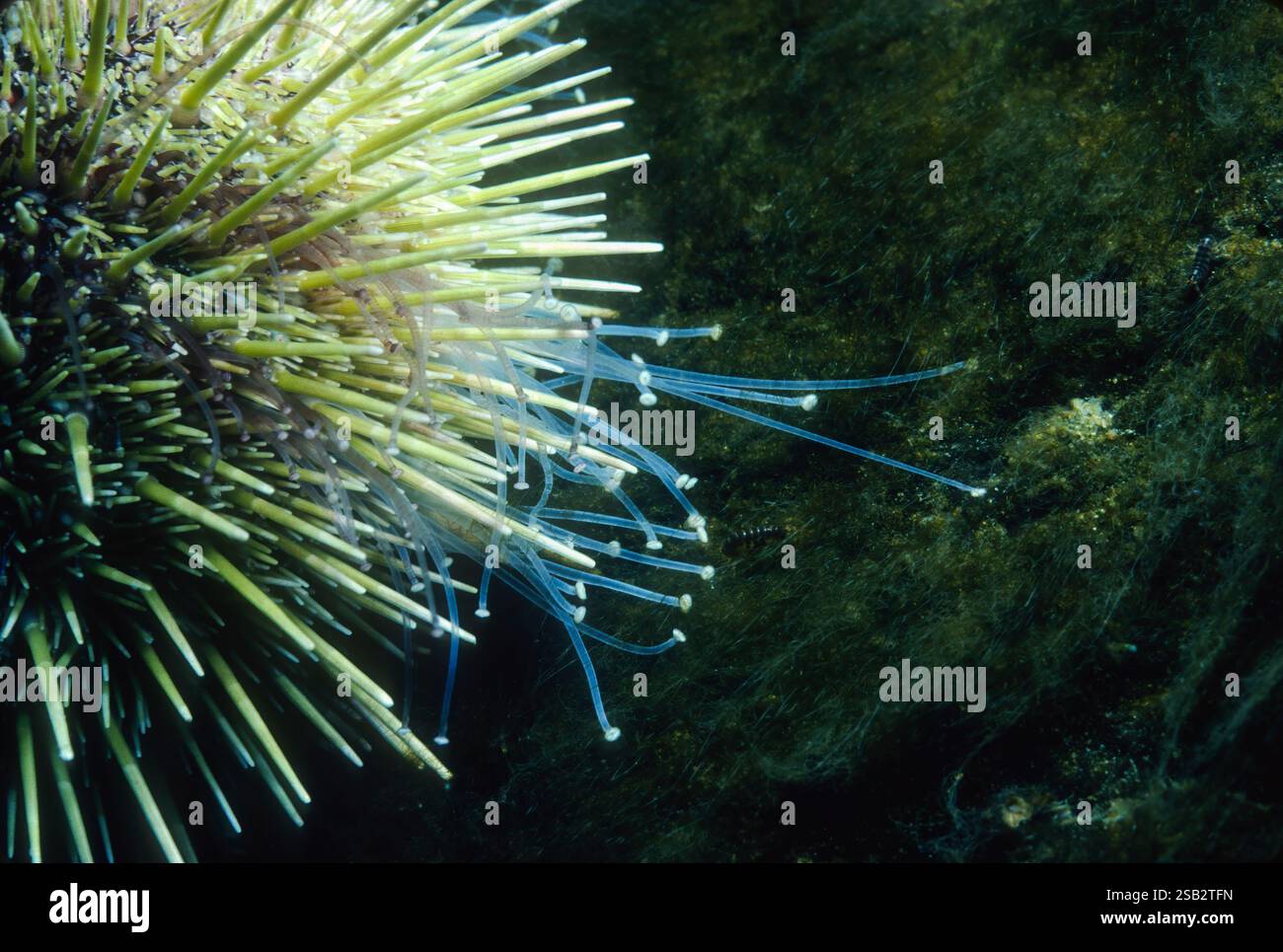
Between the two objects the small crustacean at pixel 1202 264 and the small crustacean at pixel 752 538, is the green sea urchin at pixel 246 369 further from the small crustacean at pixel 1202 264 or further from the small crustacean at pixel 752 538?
the small crustacean at pixel 1202 264

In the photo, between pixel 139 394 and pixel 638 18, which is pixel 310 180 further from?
pixel 638 18

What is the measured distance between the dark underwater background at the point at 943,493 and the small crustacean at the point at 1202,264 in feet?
0.07

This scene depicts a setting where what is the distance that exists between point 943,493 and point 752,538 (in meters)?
0.47

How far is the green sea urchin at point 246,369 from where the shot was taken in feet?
4.95

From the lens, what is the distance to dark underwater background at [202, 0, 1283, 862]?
1802 mm

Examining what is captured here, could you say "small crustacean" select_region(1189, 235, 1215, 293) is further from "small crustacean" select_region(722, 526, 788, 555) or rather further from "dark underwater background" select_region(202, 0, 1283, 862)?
"small crustacean" select_region(722, 526, 788, 555)

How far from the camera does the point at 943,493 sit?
1979 mm

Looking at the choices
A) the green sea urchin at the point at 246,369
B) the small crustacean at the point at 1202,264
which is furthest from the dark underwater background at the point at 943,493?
the green sea urchin at the point at 246,369

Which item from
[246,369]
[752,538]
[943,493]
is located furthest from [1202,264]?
[246,369]

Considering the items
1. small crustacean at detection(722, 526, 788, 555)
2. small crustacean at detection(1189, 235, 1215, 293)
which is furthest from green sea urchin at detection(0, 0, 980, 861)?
small crustacean at detection(1189, 235, 1215, 293)

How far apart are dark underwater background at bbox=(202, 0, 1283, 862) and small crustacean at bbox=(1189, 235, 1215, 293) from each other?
20 millimetres

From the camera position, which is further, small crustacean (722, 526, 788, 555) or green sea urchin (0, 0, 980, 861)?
small crustacean (722, 526, 788, 555)
